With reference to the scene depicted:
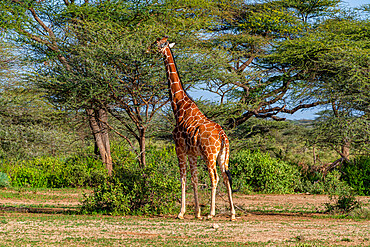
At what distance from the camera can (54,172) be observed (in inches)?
827

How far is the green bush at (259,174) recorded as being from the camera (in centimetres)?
1906

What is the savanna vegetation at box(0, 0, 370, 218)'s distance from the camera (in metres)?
12.9

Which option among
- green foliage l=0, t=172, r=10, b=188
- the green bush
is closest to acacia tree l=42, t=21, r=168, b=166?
the green bush

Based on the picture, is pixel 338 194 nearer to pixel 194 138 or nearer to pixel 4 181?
pixel 194 138

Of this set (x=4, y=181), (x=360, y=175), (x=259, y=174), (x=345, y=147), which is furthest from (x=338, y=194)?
(x=4, y=181)

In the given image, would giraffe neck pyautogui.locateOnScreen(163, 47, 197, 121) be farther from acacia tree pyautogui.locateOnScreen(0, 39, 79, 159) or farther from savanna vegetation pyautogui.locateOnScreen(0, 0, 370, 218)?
acacia tree pyautogui.locateOnScreen(0, 39, 79, 159)

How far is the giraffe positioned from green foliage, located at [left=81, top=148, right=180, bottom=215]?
0.89 m

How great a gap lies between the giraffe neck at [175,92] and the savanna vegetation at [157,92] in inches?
53.8

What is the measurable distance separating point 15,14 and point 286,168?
12919 millimetres

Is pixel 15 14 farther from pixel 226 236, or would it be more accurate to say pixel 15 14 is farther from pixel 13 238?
pixel 226 236

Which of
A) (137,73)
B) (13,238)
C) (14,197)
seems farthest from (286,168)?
(13,238)

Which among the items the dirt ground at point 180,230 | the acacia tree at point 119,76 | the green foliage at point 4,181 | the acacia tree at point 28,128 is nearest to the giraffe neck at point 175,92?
the acacia tree at point 119,76

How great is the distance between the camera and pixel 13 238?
27.1ft

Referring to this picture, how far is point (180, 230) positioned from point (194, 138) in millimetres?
2420
